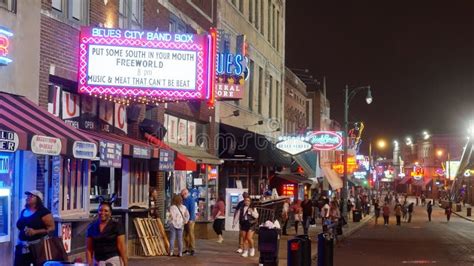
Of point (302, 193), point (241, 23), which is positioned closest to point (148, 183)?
point (241, 23)

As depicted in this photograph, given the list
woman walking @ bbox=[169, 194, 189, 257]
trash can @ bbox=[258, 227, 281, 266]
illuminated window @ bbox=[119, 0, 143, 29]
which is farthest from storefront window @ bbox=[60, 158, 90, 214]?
illuminated window @ bbox=[119, 0, 143, 29]

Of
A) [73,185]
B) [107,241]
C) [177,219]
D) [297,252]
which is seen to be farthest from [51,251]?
[177,219]

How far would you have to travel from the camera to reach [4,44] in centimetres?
1240

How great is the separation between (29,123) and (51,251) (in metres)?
2.65

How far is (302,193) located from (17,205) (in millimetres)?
32605

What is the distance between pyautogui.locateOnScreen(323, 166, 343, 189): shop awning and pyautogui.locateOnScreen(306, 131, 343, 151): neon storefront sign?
17.0 metres

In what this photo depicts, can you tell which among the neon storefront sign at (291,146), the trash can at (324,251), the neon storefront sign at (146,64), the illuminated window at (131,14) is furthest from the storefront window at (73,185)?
the neon storefront sign at (291,146)

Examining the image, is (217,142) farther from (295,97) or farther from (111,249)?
(295,97)

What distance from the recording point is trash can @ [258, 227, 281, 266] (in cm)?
1617

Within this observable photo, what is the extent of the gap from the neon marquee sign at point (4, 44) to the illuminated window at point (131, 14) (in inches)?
230

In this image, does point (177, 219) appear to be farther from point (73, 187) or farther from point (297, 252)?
point (297, 252)

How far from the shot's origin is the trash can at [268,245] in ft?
53.1

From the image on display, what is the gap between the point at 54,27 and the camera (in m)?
Answer: 14.4

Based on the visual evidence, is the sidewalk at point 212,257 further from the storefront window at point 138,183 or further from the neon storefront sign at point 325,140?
the neon storefront sign at point 325,140
